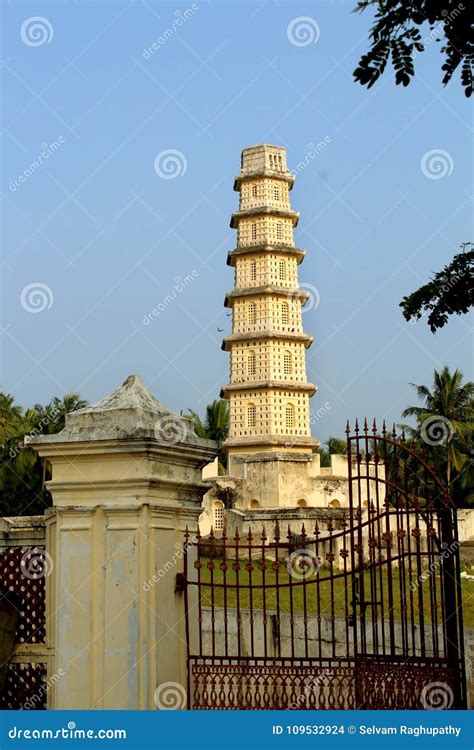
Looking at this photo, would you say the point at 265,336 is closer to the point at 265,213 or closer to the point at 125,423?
the point at 265,213

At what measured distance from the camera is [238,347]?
32.9 meters

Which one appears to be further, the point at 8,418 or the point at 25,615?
the point at 8,418

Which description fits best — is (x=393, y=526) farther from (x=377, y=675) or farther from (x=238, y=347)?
(x=377, y=675)

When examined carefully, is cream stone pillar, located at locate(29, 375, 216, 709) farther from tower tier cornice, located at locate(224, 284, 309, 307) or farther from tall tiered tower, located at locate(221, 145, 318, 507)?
tower tier cornice, located at locate(224, 284, 309, 307)

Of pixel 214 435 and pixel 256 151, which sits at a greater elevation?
pixel 256 151

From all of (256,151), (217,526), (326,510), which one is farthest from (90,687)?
(256,151)

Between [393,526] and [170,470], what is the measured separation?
64.9ft

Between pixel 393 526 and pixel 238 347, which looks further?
pixel 238 347

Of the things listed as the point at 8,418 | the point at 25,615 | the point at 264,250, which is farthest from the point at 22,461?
the point at 25,615

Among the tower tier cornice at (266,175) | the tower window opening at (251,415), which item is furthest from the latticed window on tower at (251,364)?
the tower tier cornice at (266,175)

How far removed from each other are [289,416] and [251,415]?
1367 mm

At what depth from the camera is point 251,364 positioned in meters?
32.7

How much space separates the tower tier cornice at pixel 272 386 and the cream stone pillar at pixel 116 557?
26.6m

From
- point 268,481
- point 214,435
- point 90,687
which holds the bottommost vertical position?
point 90,687
